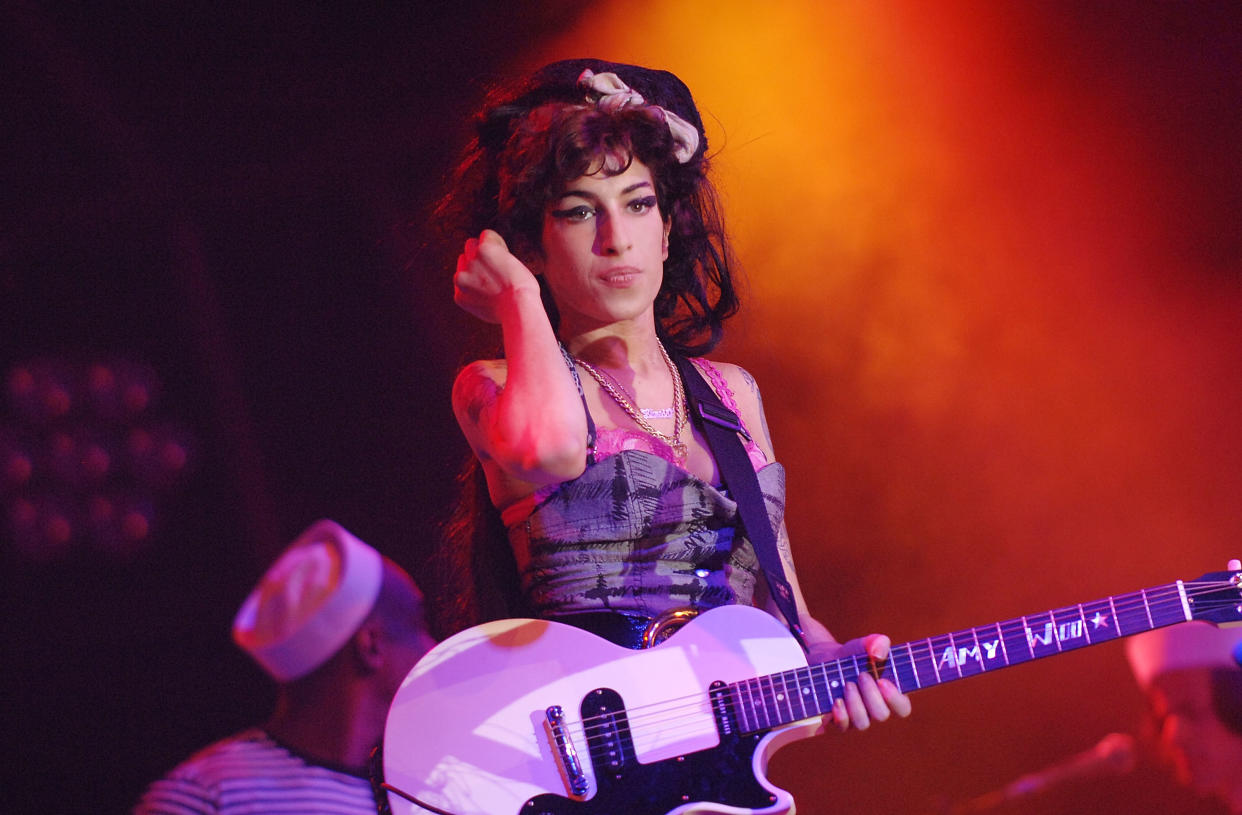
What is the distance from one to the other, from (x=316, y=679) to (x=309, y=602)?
254 mm

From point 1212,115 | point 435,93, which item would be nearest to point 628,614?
point 435,93

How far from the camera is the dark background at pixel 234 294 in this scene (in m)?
2.35

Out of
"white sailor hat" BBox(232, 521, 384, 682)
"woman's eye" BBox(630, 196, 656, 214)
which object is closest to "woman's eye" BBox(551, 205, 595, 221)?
"woman's eye" BBox(630, 196, 656, 214)

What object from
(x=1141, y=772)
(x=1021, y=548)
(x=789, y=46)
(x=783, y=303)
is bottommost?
(x=1141, y=772)

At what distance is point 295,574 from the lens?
2.45 metres

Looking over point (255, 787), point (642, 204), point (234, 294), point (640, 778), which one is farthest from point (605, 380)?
point (234, 294)

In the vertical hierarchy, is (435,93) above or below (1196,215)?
above

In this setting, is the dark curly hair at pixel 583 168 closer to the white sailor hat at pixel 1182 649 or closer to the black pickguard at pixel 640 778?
the black pickguard at pixel 640 778

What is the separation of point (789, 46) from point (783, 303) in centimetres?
96

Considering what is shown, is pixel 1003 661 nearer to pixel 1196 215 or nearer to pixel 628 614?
pixel 628 614

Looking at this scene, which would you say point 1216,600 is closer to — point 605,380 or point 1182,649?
point 1182,649

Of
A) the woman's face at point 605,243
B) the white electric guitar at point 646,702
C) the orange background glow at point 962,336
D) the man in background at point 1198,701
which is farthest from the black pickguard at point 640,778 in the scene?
the orange background glow at point 962,336

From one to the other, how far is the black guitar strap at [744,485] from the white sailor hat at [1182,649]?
941 millimetres

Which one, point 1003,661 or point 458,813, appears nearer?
point 458,813
